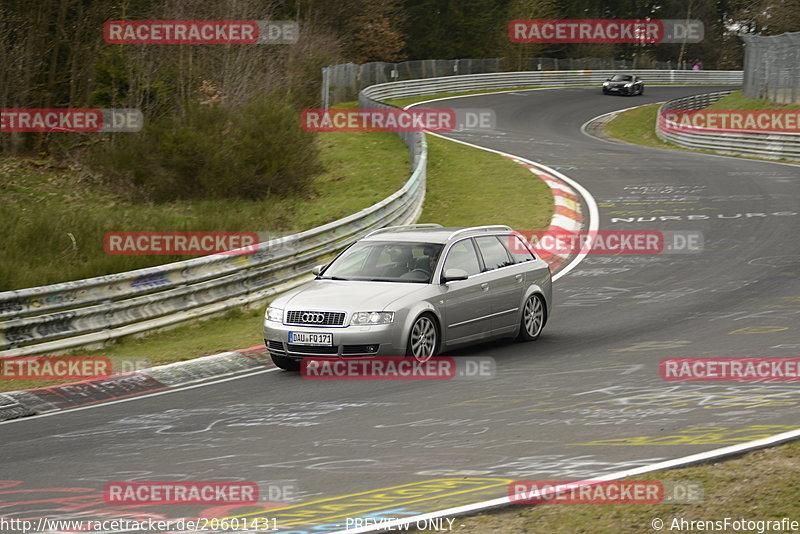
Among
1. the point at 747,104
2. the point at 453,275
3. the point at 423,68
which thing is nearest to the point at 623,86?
the point at 423,68

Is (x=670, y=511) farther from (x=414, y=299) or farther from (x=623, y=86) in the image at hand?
(x=623, y=86)

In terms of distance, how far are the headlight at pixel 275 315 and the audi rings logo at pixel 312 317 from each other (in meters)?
Answer: 0.28

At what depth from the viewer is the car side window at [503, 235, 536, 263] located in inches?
529

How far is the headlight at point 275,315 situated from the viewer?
454 inches

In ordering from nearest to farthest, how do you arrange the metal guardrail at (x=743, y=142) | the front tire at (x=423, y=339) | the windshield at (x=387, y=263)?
the front tire at (x=423, y=339) < the windshield at (x=387, y=263) < the metal guardrail at (x=743, y=142)

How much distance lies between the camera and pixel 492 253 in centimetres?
1307

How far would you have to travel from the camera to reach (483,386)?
10406 millimetres

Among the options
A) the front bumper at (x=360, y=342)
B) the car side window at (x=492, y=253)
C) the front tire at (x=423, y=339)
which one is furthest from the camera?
the car side window at (x=492, y=253)

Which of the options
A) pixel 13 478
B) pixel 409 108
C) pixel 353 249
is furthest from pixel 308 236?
pixel 409 108

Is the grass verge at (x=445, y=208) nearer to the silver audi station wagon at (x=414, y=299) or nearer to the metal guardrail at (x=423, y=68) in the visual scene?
the silver audi station wagon at (x=414, y=299)

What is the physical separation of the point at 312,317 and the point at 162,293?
3.95 metres

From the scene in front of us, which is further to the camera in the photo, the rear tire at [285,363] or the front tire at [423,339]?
the rear tire at [285,363]

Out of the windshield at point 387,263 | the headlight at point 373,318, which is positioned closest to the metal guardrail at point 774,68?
the windshield at point 387,263

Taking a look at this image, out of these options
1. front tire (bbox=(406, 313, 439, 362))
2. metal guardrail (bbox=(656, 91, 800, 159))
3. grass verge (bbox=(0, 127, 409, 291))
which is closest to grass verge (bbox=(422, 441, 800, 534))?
front tire (bbox=(406, 313, 439, 362))
